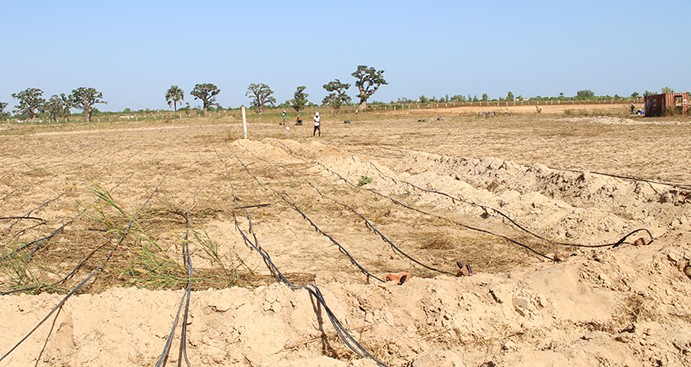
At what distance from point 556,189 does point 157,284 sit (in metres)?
6.48

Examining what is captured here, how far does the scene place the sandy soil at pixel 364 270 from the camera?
381 centimetres

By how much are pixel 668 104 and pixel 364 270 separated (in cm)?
2932

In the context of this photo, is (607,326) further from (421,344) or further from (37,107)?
(37,107)

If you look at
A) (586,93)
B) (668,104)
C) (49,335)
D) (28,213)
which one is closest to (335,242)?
(49,335)

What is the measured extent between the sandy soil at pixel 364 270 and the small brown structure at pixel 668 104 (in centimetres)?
1966

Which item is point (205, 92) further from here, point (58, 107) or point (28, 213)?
point (28, 213)

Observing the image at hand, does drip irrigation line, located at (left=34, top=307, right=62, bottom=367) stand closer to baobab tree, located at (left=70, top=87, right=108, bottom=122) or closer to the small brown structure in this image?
the small brown structure

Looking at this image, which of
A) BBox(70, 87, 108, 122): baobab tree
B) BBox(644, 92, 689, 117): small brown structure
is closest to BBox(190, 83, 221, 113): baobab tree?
BBox(70, 87, 108, 122): baobab tree

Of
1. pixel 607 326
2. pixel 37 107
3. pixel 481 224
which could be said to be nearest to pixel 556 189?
pixel 481 224

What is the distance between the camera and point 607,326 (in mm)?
4074

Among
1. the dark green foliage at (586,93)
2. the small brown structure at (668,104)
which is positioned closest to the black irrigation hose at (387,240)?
the small brown structure at (668,104)

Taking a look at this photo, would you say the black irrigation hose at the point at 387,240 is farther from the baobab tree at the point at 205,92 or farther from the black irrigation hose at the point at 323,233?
the baobab tree at the point at 205,92

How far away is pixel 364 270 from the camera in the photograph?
17.1 ft

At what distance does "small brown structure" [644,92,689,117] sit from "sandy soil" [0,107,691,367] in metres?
19.7
